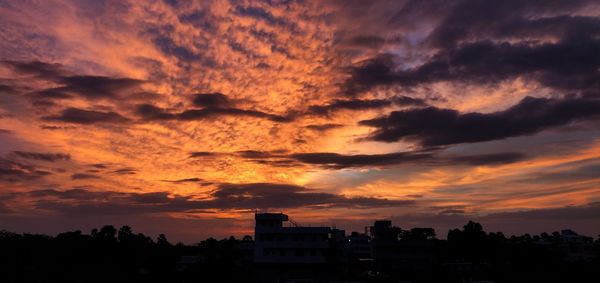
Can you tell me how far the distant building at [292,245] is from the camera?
82.9 m

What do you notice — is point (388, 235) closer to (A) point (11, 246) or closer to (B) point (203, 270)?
(B) point (203, 270)

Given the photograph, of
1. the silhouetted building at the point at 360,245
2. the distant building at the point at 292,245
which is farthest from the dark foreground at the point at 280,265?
the silhouetted building at the point at 360,245

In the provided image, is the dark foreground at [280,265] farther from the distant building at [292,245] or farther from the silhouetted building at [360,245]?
→ the silhouetted building at [360,245]

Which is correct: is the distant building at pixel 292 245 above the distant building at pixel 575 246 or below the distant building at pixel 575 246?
above

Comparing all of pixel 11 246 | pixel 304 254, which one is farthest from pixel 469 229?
pixel 11 246

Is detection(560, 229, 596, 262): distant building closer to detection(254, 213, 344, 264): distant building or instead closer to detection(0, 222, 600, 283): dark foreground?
detection(0, 222, 600, 283): dark foreground

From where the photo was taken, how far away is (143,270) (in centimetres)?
8494

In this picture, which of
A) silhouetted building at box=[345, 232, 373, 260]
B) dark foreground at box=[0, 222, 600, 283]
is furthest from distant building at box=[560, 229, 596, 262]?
silhouetted building at box=[345, 232, 373, 260]

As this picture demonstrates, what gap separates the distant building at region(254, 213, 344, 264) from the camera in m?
82.9

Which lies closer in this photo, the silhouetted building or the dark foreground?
the dark foreground

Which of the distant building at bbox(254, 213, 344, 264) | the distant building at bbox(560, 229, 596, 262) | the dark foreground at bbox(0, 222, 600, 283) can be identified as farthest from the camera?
the distant building at bbox(560, 229, 596, 262)

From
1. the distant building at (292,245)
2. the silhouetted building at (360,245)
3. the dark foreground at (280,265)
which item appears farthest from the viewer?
the silhouetted building at (360,245)

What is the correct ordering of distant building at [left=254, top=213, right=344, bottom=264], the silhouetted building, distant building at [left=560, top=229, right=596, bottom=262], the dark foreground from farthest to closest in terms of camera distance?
the silhouetted building
distant building at [left=560, top=229, right=596, bottom=262]
distant building at [left=254, top=213, right=344, bottom=264]
the dark foreground

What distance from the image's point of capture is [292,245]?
274 ft
